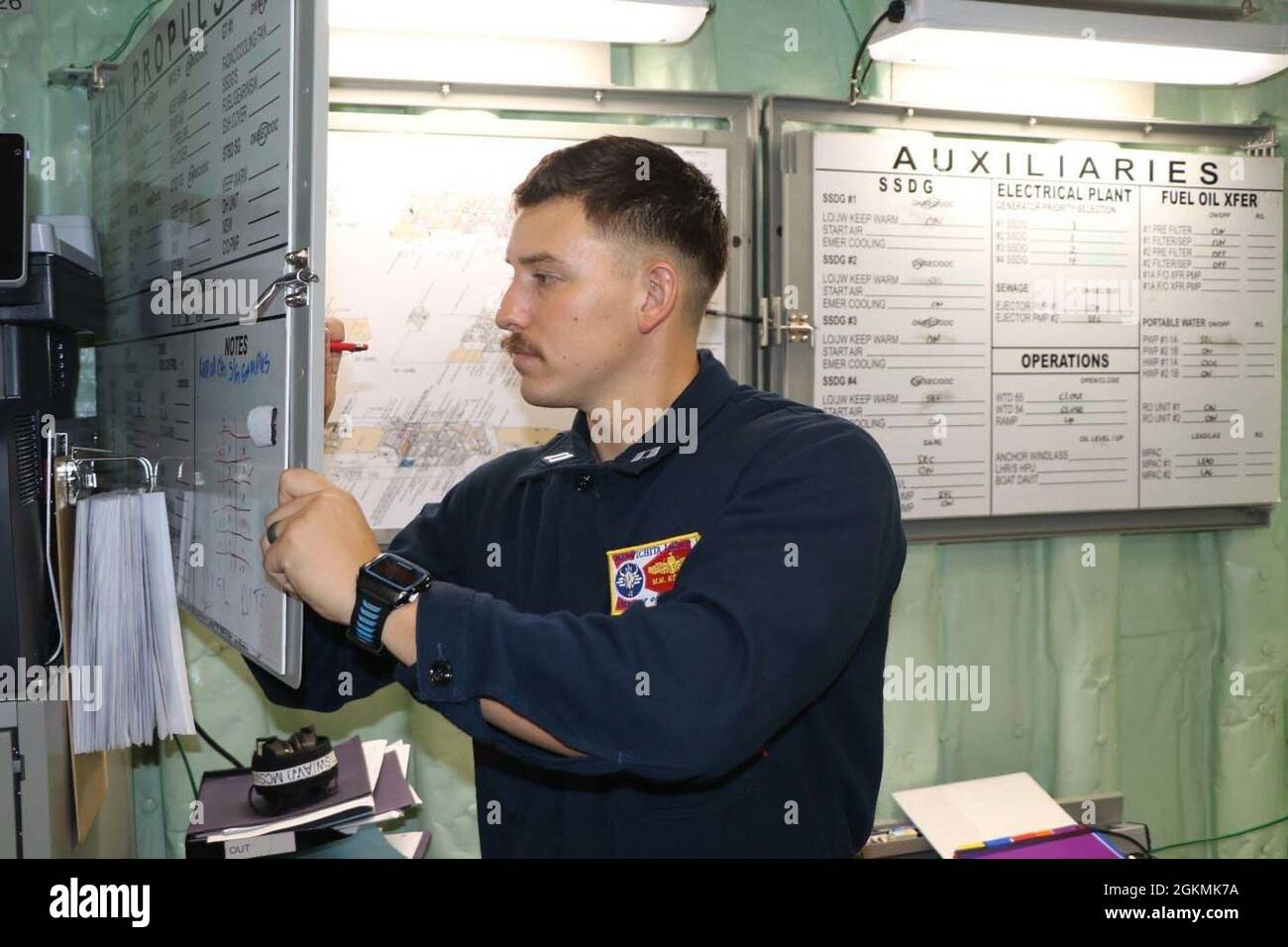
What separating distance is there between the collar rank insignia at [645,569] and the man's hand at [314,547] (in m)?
0.32

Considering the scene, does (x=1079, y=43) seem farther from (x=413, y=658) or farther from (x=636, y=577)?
(x=413, y=658)

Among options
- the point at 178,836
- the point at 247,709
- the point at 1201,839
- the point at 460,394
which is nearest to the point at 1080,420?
the point at 1201,839

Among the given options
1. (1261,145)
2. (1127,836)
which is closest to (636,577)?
(1127,836)

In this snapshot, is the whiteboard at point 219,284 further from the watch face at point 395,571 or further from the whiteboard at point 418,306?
the whiteboard at point 418,306

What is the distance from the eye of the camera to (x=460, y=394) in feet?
7.27

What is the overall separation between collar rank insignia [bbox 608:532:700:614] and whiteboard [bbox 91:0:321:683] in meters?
0.35

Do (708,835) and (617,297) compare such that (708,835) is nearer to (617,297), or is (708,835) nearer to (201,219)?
(617,297)

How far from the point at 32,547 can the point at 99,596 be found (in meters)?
0.10

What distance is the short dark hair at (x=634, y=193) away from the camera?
1.35 meters

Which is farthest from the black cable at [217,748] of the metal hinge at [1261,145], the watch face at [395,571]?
the metal hinge at [1261,145]

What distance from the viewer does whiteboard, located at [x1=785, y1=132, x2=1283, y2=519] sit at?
93.4 inches

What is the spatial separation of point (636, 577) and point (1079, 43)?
61.7 inches

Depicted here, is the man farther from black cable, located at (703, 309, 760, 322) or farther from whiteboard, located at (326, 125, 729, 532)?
black cable, located at (703, 309, 760, 322)

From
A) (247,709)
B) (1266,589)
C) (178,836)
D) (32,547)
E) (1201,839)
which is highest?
(32,547)
